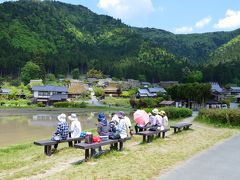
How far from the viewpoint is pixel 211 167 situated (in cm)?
1045

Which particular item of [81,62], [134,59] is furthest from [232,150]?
[134,59]

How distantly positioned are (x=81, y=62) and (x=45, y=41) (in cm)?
4630

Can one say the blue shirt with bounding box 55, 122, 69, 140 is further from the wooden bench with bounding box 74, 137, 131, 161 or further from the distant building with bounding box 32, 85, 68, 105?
the distant building with bounding box 32, 85, 68, 105

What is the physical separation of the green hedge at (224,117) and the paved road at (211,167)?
1021cm

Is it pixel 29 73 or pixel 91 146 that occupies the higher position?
pixel 29 73

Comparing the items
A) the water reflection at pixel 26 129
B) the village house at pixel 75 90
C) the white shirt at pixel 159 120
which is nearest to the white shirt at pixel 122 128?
the white shirt at pixel 159 120

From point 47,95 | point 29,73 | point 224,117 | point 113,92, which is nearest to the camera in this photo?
point 224,117

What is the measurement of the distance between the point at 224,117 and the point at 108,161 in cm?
1590

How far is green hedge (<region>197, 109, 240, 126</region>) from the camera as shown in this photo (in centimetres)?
2402

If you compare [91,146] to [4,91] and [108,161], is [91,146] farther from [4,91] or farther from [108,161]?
[4,91]

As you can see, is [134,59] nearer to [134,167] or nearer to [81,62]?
[81,62]

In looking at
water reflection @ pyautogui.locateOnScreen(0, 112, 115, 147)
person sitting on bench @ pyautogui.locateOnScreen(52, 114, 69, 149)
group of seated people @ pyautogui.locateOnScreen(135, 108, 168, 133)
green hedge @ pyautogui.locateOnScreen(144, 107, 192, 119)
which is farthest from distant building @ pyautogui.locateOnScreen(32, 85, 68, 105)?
person sitting on bench @ pyautogui.locateOnScreen(52, 114, 69, 149)

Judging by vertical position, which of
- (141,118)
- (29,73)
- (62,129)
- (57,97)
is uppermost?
(29,73)

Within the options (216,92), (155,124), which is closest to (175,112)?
(155,124)
